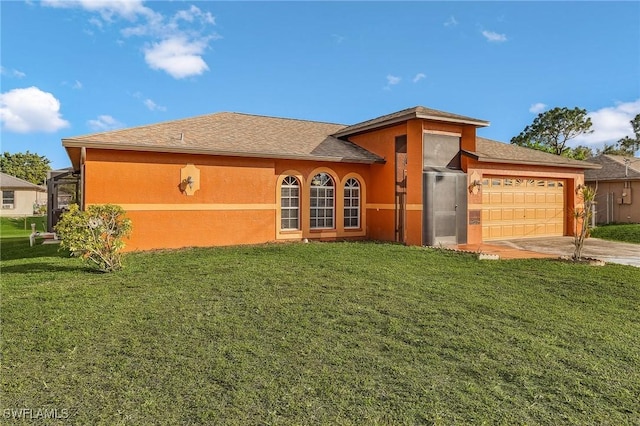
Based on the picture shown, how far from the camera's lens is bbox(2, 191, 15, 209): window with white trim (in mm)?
34497

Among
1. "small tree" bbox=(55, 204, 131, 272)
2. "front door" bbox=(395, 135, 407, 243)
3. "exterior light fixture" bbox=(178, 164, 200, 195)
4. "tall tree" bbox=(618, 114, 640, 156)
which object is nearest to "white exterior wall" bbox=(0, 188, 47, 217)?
"exterior light fixture" bbox=(178, 164, 200, 195)

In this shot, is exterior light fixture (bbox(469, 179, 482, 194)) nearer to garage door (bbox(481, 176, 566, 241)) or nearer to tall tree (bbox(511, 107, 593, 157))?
garage door (bbox(481, 176, 566, 241))

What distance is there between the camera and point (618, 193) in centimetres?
2288

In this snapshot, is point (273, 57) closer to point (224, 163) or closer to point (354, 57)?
point (354, 57)

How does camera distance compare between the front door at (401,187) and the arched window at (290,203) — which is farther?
the arched window at (290,203)

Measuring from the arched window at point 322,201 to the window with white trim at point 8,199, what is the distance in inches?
1379

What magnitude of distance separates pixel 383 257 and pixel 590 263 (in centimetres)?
527

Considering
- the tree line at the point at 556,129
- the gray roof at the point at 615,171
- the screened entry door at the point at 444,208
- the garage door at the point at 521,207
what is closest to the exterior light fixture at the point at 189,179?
the screened entry door at the point at 444,208

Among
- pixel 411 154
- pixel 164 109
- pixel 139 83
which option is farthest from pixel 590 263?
pixel 164 109

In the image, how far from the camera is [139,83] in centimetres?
1717

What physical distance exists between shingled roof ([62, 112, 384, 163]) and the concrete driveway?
6182 millimetres

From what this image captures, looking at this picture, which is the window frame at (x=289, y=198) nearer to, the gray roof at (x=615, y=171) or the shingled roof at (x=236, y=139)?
the shingled roof at (x=236, y=139)

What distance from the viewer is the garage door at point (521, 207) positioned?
14703mm

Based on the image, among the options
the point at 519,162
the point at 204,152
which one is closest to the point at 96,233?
the point at 204,152
